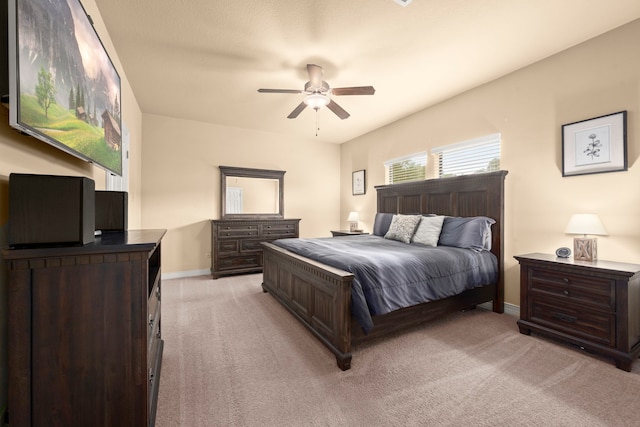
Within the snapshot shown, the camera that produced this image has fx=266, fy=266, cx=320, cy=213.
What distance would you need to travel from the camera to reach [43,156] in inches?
53.3

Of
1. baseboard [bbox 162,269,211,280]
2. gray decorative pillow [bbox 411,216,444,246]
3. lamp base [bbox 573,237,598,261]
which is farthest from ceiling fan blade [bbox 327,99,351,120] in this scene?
baseboard [bbox 162,269,211,280]

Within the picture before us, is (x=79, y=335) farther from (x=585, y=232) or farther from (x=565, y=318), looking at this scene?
(x=585, y=232)

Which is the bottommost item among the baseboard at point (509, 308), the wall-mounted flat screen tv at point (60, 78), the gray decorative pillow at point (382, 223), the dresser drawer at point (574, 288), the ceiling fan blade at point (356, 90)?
the baseboard at point (509, 308)

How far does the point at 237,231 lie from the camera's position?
15.9ft

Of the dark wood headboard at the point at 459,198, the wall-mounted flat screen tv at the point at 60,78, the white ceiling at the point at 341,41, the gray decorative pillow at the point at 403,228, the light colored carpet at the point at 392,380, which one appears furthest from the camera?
the gray decorative pillow at the point at 403,228

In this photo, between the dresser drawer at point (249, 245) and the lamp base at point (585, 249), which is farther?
the dresser drawer at point (249, 245)

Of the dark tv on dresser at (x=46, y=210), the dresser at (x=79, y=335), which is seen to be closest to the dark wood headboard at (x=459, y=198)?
the dresser at (x=79, y=335)

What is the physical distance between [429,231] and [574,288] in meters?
1.42

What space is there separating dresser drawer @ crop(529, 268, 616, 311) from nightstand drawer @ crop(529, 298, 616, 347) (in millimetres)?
69

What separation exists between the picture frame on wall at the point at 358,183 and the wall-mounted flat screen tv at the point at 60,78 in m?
4.44

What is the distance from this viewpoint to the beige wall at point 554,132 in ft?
7.65

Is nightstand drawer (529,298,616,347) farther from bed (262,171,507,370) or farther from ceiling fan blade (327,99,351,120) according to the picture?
ceiling fan blade (327,99,351,120)

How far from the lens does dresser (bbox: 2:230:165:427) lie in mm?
999

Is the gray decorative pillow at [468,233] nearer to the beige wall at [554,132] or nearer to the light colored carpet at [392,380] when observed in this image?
the beige wall at [554,132]
